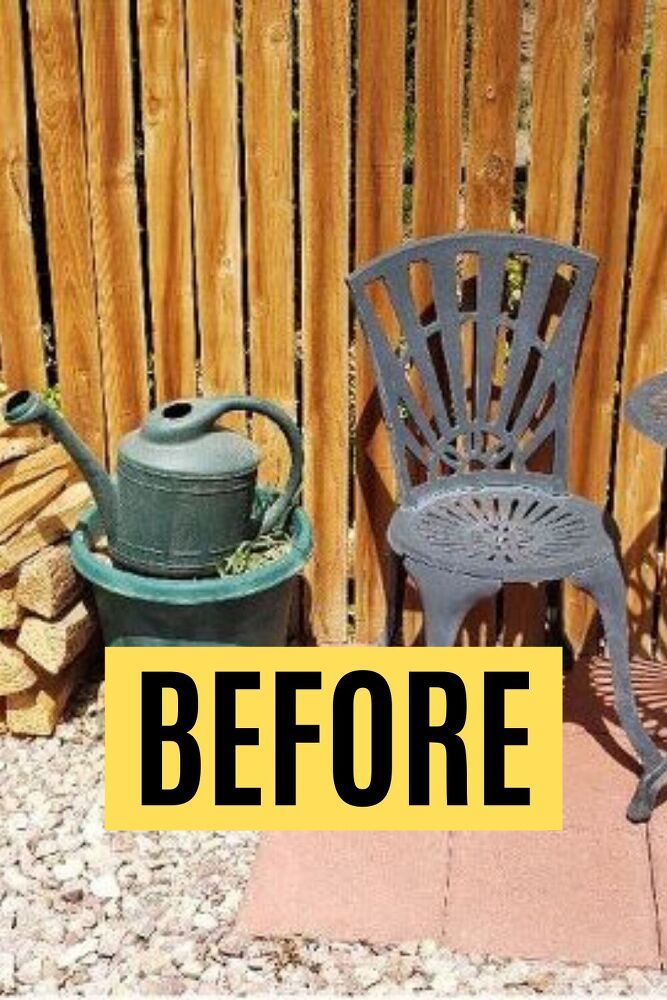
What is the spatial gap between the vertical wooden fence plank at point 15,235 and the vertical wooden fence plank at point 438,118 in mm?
1049

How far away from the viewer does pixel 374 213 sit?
3.56 metres

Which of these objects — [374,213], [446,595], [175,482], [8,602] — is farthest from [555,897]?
[374,213]

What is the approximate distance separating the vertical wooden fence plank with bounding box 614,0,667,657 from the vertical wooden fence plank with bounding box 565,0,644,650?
0.13ft

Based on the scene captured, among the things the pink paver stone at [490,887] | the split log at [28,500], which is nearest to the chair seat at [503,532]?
the pink paver stone at [490,887]

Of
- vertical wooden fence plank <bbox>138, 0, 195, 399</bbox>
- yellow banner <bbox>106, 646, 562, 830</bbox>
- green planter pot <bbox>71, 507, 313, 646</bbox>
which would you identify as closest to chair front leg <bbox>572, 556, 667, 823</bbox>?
yellow banner <bbox>106, 646, 562, 830</bbox>

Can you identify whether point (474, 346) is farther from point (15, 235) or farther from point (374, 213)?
point (15, 235)

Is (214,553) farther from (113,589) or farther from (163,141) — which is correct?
(163,141)

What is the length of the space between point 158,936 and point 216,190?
1.86 m

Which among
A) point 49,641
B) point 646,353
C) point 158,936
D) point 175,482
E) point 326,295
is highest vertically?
point 326,295

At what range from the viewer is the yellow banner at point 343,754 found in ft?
10.5

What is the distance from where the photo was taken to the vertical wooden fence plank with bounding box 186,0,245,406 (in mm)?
3451

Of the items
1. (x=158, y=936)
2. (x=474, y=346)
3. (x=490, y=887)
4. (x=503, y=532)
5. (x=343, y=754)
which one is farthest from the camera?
(x=474, y=346)

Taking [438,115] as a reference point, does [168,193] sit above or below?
below

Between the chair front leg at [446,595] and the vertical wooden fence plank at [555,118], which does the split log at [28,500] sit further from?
the vertical wooden fence plank at [555,118]
